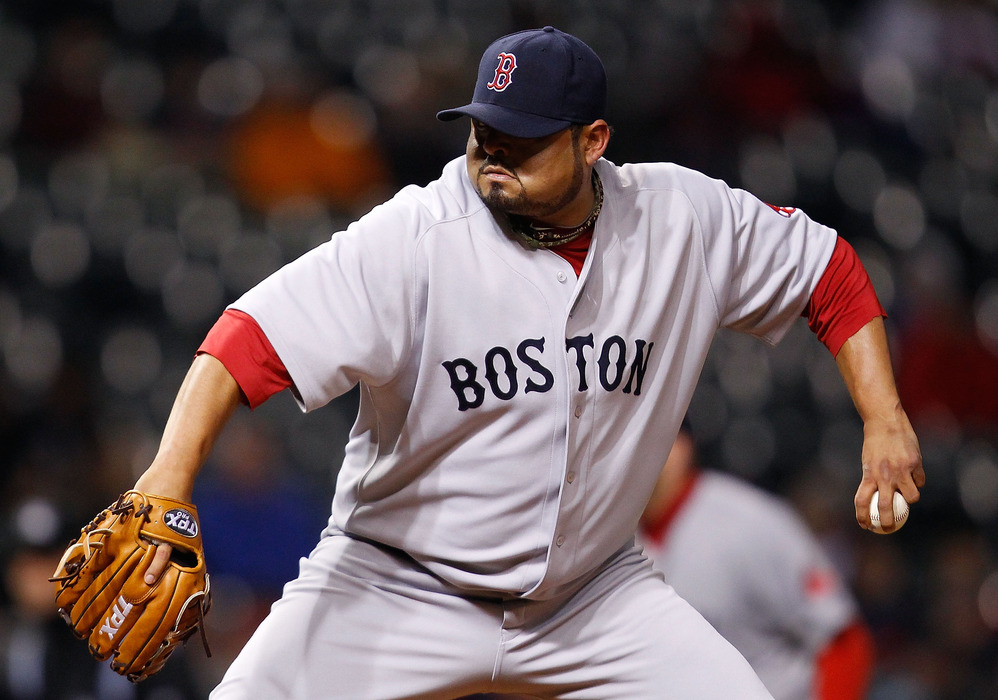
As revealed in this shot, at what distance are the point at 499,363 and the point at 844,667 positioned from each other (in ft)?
5.52

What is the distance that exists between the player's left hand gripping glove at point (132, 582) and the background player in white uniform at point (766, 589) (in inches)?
70.3

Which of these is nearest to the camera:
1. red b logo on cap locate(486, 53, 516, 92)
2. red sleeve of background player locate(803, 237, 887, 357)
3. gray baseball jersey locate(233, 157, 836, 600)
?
gray baseball jersey locate(233, 157, 836, 600)

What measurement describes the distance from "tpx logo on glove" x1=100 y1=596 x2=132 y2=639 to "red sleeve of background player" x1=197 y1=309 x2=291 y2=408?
34 cm

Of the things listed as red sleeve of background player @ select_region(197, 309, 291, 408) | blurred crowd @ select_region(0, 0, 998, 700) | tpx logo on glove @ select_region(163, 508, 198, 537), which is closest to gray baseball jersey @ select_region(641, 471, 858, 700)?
blurred crowd @ select_region(0, 0, 998, 700)

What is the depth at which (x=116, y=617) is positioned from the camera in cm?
166

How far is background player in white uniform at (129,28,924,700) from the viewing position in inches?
74.2

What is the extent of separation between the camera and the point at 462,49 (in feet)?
17.0

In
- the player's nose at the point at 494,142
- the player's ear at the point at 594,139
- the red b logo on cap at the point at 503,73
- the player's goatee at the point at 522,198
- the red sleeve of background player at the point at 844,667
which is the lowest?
the red sleeve of background player at the point at 844,667

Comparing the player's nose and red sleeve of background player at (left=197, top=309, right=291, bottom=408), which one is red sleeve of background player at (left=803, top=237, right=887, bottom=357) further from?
red sleeve of background player at (left=197, top=309, right=291, bottom=408)

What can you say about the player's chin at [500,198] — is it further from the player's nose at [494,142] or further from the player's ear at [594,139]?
the player's ear at [594,139]

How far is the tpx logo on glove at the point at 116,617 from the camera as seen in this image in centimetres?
164

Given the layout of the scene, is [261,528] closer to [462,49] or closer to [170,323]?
[170,323]

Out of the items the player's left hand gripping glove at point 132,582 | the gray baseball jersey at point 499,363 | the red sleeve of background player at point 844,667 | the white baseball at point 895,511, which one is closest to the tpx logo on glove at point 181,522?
the player's left hand gripping glove at point 132,582

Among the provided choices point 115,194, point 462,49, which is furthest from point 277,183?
point 462,49
